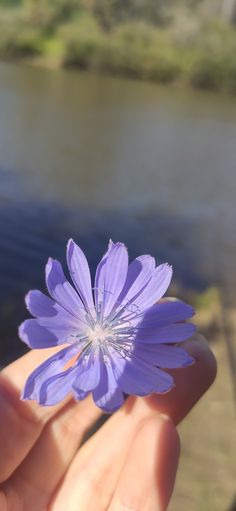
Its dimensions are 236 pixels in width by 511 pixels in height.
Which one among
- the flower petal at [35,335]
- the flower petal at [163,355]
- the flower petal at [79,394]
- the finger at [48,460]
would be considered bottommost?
the finger at [48,460]

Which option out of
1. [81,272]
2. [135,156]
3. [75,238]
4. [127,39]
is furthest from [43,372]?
[127,39]

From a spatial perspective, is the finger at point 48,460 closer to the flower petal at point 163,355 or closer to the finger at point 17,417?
the finger at point 17,417

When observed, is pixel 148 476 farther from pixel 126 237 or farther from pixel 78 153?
pixel 78 153

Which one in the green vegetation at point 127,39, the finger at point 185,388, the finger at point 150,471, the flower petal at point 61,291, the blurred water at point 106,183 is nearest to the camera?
the flower petal at point 61,291

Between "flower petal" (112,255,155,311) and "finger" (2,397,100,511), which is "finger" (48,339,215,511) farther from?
"flower petal" (112,255,155,311)

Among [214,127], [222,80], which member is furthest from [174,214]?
[222,80]

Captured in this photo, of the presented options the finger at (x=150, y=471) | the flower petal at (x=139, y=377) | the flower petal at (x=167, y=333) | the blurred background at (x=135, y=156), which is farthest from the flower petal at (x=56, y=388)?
the blurred background at (x=135, y=156)

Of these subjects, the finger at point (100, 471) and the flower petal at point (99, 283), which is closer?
the flower petal at point (99, 283)

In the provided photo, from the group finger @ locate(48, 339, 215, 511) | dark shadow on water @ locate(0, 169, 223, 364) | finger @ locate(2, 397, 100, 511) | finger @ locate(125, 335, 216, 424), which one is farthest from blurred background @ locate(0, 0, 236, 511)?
finger @ locate(125, 335, 216, 424)
